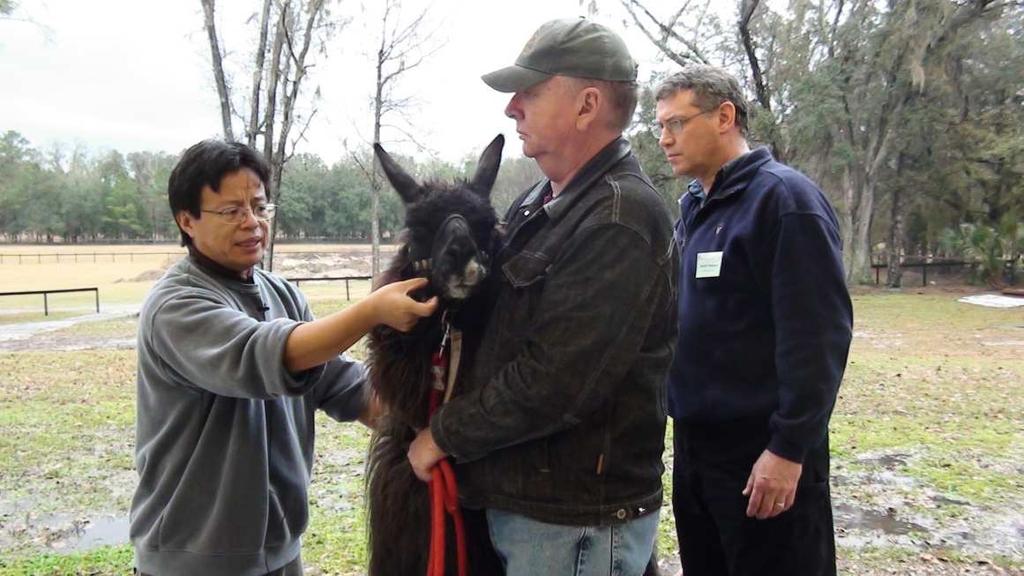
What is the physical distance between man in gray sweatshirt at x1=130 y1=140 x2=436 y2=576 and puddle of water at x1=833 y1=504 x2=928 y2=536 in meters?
4.24

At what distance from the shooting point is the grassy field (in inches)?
176

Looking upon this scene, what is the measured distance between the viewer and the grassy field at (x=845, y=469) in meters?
4.48

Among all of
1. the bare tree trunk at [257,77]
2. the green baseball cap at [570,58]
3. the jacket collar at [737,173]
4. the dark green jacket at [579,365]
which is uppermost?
the bare tree trunk at [257,77]

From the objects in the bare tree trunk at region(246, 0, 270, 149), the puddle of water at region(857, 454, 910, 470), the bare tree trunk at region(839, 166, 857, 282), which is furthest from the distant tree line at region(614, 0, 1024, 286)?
the puddle of water at region(857, 454, 910, 470)

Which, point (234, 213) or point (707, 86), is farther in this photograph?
point (707, 86)

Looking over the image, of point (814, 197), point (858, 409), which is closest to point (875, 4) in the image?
point (858, 409)

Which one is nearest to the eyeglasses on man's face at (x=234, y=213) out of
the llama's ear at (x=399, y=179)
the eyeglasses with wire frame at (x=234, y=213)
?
the eyeglasses with wire frame at (x=234, y=213)

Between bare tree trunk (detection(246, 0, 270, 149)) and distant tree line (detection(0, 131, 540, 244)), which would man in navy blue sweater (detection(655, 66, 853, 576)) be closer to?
bare tree trunk (detection(246, 0, 270, 149))

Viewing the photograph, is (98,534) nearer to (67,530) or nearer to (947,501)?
(67,530)

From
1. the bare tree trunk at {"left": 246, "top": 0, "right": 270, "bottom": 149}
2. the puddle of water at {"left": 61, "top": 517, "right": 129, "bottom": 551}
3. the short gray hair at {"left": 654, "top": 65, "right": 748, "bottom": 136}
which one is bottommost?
the puddle of water at {"left": 61, "top": 517, "right": 129, "bottom": 551}

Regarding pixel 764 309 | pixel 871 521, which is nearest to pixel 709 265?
pixel 764 309

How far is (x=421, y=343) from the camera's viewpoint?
2055mm

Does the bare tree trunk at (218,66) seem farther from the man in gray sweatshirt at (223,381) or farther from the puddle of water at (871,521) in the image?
the man in gray sweatshirt at (223,381)

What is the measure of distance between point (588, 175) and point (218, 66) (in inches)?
630
